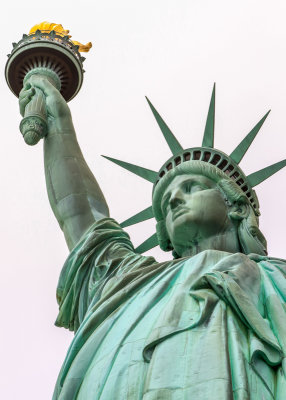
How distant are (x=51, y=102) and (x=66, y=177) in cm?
101

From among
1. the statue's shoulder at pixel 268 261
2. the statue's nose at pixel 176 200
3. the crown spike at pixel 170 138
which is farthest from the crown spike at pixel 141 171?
the statue's shoulder at pixel 268 261

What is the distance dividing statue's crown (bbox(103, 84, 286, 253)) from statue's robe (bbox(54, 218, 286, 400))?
3.49 ft

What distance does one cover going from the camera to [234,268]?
27.2 ft

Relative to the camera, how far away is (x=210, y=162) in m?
10.1

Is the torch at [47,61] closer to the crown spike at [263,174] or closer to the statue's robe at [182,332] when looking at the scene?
the crown spike at [263,174]

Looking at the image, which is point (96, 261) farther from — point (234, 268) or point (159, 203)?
point (234, 268)

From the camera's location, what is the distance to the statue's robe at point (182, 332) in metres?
7.04

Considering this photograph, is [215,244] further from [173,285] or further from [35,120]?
[35,120]

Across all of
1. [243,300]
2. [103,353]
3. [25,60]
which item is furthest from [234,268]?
[25,60]

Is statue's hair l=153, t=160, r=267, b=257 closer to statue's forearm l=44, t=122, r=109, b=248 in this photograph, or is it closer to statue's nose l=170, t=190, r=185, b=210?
statue's nose l=170, t=190, r=185, b=210

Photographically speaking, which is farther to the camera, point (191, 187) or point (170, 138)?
point (170, 138)

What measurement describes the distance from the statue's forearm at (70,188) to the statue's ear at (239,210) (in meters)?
1.24

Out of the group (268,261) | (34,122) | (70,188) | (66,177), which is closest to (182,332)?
(268,261)

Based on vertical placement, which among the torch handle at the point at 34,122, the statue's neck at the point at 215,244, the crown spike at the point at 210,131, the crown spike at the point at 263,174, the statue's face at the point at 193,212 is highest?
the torch handle at the point at 34,122
